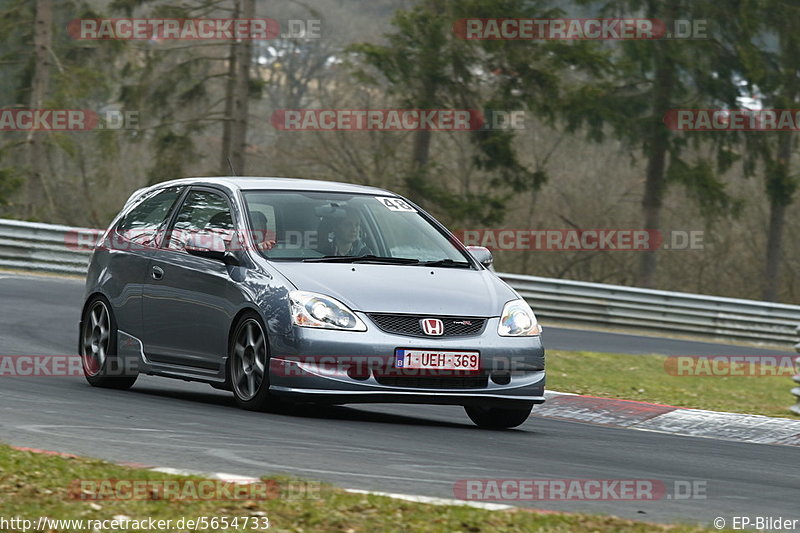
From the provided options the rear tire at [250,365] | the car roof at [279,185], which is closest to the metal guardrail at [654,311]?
the car roof at [279,185]

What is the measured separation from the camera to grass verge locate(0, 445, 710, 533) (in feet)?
17.7

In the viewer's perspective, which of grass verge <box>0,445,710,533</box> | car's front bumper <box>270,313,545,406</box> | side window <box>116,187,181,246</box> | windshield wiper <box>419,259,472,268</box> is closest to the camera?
grass verge <box>0,445,710,533</box>

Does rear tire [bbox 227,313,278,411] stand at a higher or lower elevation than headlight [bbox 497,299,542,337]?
lower

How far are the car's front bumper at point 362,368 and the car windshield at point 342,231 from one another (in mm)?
799

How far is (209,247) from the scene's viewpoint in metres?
9.95

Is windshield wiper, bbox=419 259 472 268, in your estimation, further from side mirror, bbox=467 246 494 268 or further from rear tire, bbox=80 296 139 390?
rear tire, bbox=80 296 139 390

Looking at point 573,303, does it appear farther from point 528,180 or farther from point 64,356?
point 64,356

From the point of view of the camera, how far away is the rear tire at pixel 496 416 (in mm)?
9818

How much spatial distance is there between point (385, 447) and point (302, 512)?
234cm

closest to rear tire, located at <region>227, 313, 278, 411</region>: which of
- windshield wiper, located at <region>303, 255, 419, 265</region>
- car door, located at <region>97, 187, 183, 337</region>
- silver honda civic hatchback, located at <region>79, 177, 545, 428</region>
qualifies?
silver honda civic hatchback, located at <region>79, 177, 545, 428</region>

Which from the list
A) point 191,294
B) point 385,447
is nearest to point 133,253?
point 191,294

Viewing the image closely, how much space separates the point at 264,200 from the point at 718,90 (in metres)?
28.2

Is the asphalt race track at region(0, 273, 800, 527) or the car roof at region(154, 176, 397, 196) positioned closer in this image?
the asphalt race track at region(0, 273, 800, 527)

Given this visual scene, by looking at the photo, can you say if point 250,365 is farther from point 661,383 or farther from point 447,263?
point 661,383
